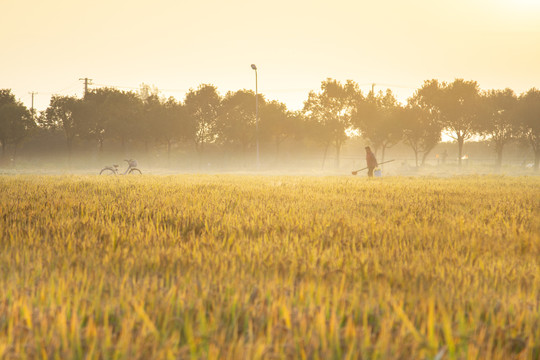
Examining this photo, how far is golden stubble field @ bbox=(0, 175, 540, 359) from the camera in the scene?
1569mm

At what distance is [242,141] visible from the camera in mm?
62281

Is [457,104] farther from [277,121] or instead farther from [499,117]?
[277,121]

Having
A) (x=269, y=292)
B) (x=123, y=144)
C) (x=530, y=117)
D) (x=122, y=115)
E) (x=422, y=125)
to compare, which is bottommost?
(x=269, y=292)

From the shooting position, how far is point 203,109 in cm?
6100

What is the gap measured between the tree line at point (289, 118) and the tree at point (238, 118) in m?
0.14

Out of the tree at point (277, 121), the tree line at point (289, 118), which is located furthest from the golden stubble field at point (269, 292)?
the tree at point (277, 121)

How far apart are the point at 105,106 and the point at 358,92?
34.9m

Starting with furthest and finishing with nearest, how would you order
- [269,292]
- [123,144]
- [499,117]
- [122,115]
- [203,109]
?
[203,109] < [123,144] < [122,115] < [499,117] < [269,292]

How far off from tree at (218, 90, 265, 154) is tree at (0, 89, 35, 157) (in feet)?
80.6

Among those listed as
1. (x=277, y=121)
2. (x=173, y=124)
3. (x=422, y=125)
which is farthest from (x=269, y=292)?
(x=277, y=121)

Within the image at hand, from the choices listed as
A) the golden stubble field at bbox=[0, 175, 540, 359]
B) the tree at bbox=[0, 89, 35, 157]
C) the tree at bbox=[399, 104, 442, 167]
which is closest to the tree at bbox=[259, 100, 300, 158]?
the tree at bbox=[399, 104, 442, 167]

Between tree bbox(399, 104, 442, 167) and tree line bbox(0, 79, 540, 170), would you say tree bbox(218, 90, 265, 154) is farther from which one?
tree bbox(399, 104, 442, 167)

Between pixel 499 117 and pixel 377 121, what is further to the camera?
pixel 377 121

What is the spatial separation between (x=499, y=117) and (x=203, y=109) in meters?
39.2
